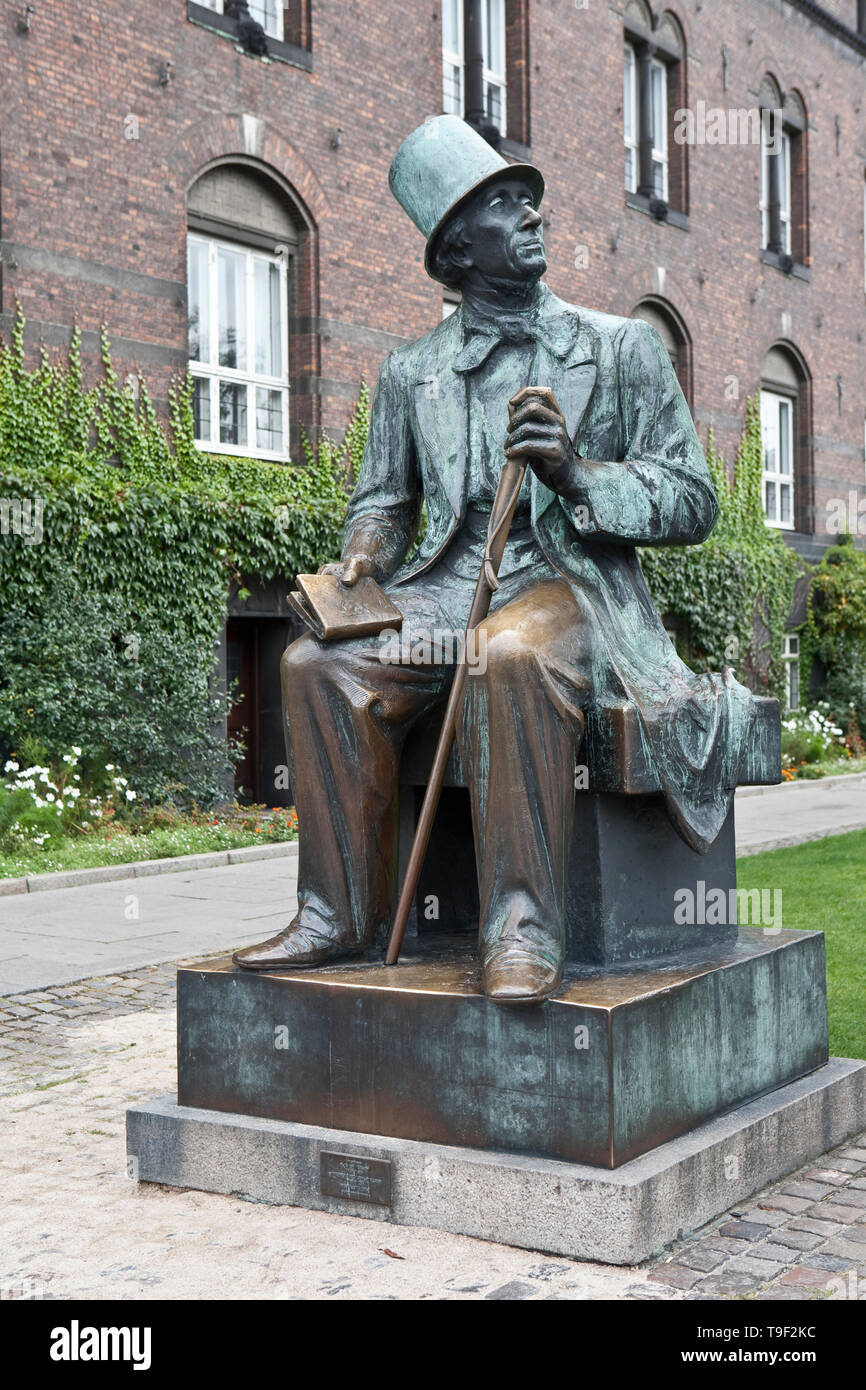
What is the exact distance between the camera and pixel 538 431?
3.96 m

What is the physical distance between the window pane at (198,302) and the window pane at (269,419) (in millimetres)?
836

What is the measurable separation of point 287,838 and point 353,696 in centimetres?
897

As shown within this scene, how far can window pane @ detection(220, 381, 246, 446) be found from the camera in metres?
15.4

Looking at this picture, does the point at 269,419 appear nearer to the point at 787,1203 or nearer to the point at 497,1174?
the point at 787,1203

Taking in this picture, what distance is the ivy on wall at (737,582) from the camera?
21516mm

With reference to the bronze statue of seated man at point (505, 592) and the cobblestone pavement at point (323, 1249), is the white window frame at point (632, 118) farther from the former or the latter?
the cobblestone pavement at point (323, 1249)

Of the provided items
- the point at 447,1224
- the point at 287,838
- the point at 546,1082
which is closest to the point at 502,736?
the point at 546,1082

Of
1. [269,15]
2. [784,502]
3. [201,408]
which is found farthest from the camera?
[784,502]

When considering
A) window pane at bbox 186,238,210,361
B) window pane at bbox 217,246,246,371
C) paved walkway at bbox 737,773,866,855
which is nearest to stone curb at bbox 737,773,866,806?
paved walkway at bbox 737,773,866,855

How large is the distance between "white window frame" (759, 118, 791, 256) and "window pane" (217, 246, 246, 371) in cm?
1217

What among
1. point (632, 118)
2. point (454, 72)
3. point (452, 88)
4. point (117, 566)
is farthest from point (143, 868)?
point (632, 118)

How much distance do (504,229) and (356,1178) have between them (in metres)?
2.60

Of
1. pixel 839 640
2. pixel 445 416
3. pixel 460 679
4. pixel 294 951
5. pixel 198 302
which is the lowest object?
pixel 294 951

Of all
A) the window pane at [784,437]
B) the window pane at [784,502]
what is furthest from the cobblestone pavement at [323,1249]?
the window pane at [784,437]
